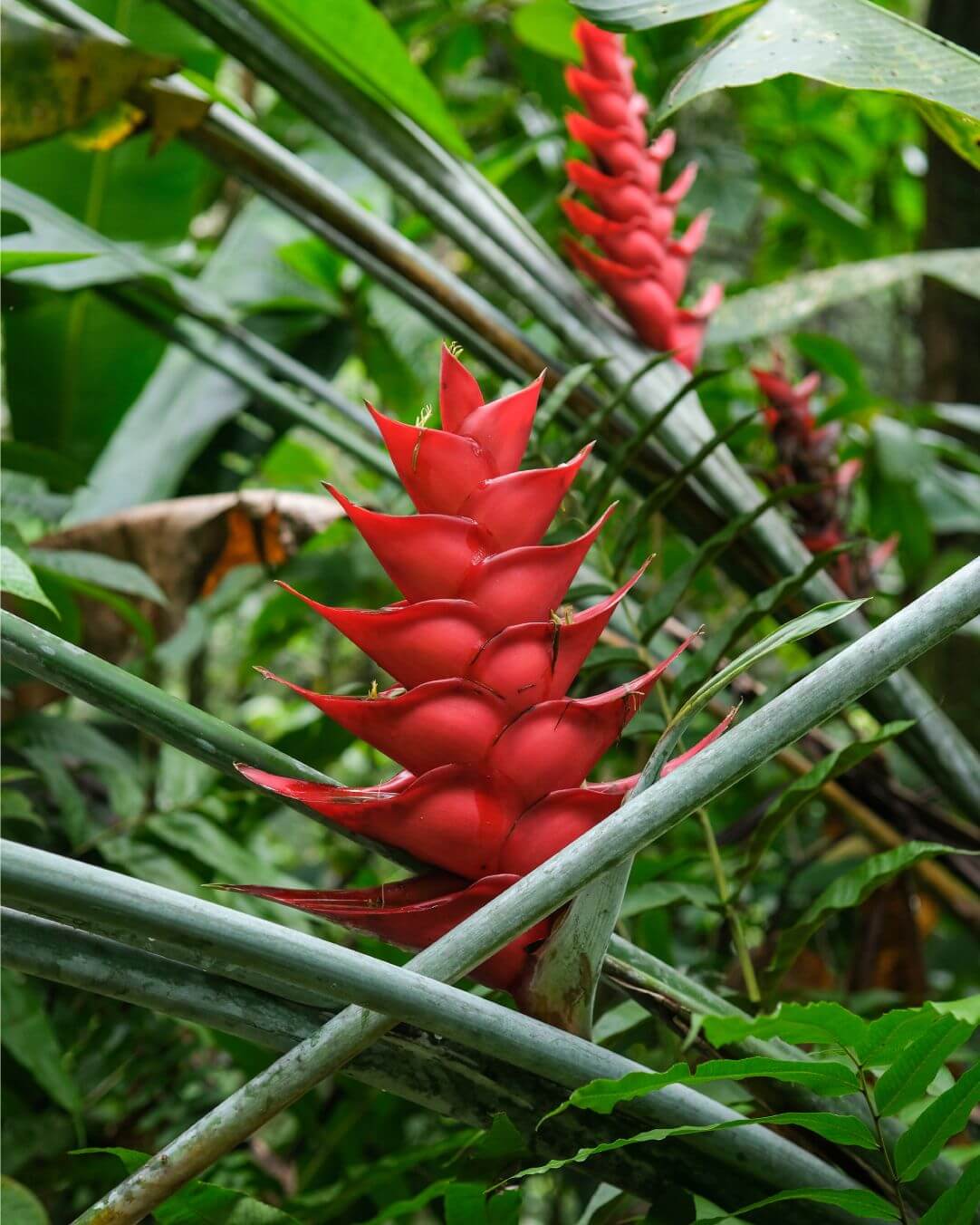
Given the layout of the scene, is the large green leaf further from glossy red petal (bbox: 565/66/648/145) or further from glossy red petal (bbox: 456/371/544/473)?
glossy red petal (bbox: 565/66/648/145)

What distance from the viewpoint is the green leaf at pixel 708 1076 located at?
0.33m

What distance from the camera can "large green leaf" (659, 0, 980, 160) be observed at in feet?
1.52

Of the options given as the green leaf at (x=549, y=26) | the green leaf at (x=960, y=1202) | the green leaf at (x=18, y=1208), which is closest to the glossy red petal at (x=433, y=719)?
the green leaf at (x=960, y=1202)

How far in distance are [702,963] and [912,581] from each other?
0.56 m

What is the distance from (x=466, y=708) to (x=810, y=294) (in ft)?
2.32

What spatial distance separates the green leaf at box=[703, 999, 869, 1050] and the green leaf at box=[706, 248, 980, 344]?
2.37ft

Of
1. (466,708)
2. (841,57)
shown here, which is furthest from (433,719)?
(841,57)

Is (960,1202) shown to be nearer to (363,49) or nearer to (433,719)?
(433,719)

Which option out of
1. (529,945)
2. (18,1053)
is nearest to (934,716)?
(529,945)

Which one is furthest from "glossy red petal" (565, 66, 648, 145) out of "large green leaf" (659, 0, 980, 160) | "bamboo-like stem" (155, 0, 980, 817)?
"large green leaf" (659, 0, 980, 160)

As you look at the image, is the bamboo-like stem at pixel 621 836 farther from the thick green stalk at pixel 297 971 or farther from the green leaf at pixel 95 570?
the green leaf at pixel 95 570

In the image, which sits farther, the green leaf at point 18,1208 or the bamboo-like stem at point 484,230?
the bamboo-like stem at point 484,230

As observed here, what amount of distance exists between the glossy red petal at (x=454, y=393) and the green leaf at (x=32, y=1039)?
41 centimetres

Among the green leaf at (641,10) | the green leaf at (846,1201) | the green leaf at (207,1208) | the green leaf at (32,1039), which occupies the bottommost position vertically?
the green leaf at (32,1039)
